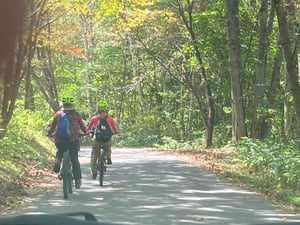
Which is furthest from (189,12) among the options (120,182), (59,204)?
(59,204)

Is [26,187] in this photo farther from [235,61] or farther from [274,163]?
[235,61]

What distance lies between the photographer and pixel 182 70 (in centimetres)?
2866

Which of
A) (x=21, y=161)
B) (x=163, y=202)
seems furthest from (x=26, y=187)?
(x=163, y=202)

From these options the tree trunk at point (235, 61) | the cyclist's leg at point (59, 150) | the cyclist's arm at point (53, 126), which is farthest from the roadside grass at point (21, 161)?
the tree trunk at point (235, 61)

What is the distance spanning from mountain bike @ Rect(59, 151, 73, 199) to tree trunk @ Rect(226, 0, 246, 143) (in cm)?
1084

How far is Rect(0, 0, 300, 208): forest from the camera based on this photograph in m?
15.2

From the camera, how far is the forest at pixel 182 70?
15227 millimetres

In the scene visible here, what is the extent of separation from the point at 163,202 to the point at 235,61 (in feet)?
37.3

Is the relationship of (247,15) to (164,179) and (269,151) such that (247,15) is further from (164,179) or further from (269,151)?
(164,179)

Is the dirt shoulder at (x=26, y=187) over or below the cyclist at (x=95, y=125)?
below

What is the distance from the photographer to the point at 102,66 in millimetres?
44406

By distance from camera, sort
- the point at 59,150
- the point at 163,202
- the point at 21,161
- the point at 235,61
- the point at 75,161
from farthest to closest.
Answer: the point at 235,61 → the point at 21,161 → the point at 75,161 → the point at 59,150 → the point at 163,202

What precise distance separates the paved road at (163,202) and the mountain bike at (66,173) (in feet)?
0.64

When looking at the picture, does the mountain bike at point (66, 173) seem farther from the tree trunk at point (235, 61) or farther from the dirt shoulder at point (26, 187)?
the tree trunk at point (235, 61)
